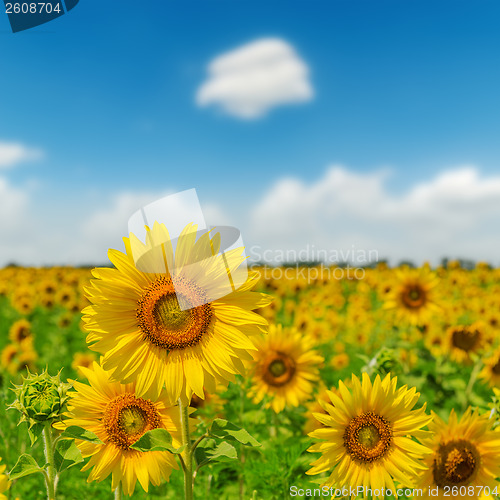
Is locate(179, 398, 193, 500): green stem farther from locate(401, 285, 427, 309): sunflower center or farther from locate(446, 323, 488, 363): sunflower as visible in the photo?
locate(446, 323, 488, 363): sunflower

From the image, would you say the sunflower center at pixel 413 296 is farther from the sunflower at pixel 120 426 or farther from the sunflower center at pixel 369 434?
the sunflower at pixel 120 426

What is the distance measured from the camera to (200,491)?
10.1 ft

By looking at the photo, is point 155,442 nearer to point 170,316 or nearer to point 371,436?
point 170,316

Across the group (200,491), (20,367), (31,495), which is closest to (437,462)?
(200,491)

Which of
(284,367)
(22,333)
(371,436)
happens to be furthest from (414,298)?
(22,333)

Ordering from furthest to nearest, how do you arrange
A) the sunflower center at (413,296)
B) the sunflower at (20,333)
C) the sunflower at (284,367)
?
the sunflower at (20,333)
the sunflower center at (413,296)
the sunflower at (284,367)

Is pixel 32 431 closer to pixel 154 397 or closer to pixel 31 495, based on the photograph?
pixel 154 397

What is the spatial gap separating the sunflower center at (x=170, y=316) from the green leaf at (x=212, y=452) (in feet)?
1.17

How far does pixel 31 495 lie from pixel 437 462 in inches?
104

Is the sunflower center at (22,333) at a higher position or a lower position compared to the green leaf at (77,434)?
lower

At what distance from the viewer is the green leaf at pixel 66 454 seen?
1822 millimetres

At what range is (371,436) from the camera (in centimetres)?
212

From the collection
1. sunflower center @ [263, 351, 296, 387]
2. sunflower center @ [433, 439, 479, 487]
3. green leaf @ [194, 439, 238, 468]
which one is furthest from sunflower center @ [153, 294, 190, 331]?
sunflower center @ [263, 351, 296, 387]

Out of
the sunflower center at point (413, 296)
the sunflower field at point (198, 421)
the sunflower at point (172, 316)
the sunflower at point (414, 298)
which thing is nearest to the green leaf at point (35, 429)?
the sunflower field at point (198, 421)
